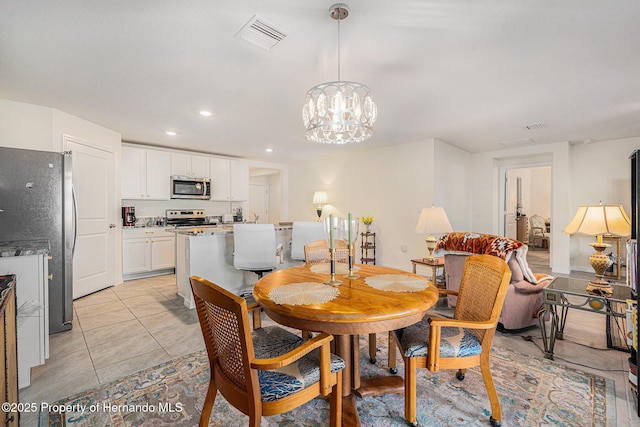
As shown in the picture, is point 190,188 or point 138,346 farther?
point 190,188

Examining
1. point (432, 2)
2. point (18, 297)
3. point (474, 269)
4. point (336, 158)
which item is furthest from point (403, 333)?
point (336, 158)

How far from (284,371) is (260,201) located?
793cm

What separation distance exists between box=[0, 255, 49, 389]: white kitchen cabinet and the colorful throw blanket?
343 centimetres

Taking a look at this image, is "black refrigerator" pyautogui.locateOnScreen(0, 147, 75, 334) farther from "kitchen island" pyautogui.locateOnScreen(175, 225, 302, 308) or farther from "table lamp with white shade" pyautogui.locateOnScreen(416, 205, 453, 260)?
"table lamp with white shade" pyautogui.locateOnScreen(416, 205, 453, 260)

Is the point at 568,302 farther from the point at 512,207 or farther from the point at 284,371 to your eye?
the point at 512,207

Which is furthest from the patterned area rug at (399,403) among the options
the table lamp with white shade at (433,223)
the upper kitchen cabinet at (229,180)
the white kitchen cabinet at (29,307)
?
the upper kitchen cabinet at (229,180)

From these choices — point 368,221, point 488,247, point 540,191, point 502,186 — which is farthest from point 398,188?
point 540,191

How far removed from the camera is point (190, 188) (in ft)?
18.0

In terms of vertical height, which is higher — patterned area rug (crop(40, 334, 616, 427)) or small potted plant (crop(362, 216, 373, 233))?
small potted plant (crop(362, 216, 373, 233))

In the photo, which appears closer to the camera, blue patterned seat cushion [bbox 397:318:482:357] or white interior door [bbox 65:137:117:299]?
blue patterned seat cushion [bbox 397:318:482:357]

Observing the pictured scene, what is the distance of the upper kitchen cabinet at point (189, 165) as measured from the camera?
5395mm

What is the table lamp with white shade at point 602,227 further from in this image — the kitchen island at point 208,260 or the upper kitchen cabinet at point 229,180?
the upper kitchen cabinet at point 229,180

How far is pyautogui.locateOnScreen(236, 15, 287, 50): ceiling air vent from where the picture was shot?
6.02 ft

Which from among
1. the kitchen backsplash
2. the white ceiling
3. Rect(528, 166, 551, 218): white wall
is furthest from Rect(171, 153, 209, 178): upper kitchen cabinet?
Rect(528, 166, 551, 218): white wall
